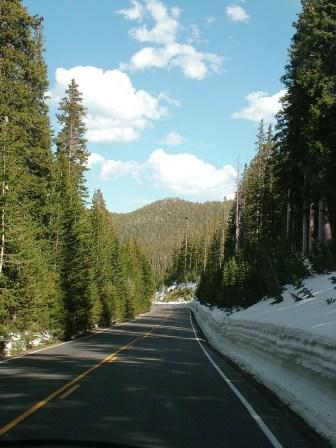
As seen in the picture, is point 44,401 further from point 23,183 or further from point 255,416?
point 23,183

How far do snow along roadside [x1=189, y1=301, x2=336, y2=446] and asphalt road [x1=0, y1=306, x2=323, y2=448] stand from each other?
0.34 metres

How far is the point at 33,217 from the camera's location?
105ft

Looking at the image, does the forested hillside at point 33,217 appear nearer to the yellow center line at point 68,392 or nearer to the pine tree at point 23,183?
the pine tree at point 23,183

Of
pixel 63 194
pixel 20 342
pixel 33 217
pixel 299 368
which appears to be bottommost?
pixel 20 342

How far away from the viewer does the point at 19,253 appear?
2205cm

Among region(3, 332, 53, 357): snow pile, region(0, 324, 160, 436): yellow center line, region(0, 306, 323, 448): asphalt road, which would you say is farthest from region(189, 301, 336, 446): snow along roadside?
region(3, 332, 53, 357): snow pile

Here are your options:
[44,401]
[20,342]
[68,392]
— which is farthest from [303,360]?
[20,342]

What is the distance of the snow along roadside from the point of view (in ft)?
27.8

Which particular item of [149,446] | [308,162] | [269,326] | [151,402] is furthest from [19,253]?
[308,162]

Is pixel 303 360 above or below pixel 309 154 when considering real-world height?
below

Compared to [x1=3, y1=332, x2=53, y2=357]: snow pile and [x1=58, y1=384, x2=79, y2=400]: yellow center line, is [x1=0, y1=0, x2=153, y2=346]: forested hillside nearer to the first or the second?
[x1=3, y1=332, x2=53, y2=357]: snow pile

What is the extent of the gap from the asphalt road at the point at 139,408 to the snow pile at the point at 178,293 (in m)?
128

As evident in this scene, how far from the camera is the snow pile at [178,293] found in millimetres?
147500

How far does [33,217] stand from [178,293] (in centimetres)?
12610
